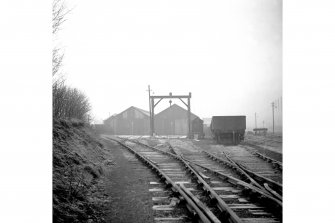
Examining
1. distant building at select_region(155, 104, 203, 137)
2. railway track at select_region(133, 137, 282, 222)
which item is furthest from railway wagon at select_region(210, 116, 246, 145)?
distant building at select_region(155, 104, 203, 137)

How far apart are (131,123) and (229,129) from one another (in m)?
25.3

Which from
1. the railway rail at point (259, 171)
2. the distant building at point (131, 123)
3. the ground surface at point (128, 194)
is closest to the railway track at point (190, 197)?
the ground surface at point (128, 194)

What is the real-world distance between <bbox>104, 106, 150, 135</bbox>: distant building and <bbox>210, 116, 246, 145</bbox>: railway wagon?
2289 centimetres

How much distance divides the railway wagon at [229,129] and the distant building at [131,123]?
2289 cm

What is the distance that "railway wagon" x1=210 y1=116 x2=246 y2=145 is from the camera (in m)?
15.6

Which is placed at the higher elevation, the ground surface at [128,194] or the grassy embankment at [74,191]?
the grassy embankment at [74,191]

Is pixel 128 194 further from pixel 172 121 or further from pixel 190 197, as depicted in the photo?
pixel 172 121

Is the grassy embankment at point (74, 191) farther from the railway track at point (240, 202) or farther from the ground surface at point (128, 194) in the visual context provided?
the railway track at point (240, 202)

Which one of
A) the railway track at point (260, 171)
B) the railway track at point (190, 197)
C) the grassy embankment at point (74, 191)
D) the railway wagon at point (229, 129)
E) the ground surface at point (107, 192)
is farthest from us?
the railway wagon at point (229, 129)

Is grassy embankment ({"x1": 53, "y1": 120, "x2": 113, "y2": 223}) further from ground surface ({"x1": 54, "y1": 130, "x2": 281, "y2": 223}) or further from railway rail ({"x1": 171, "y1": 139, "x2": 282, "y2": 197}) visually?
railway rail ({"x1": 171, "y1": 139, "x2": 282, "y2": 197})

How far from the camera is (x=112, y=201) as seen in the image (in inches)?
180

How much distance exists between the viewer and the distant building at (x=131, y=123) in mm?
38500

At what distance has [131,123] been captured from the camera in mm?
38969
